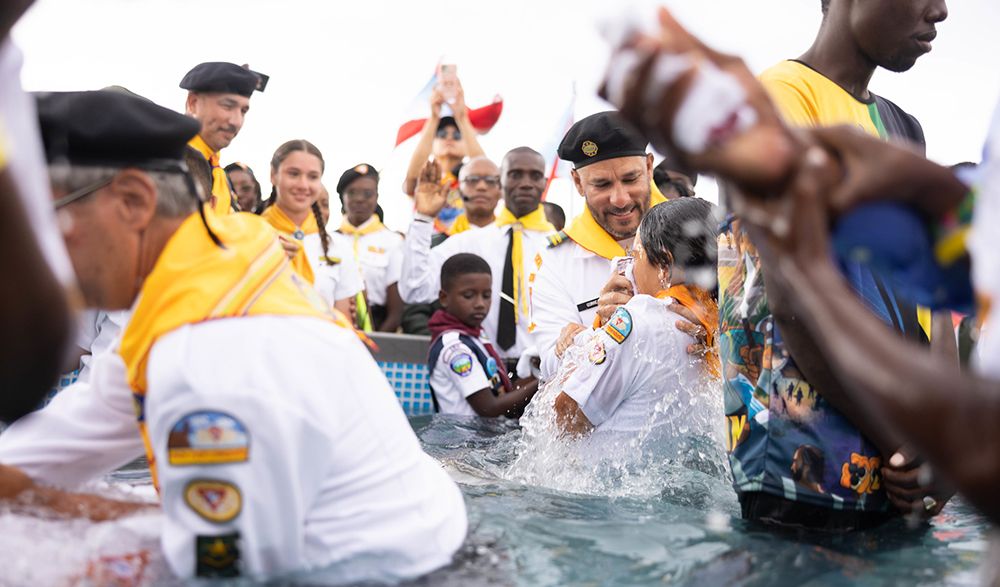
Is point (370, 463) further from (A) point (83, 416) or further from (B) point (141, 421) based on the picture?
(A) point (83, 416)

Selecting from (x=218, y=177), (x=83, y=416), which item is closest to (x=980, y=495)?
(x=83, y=416)

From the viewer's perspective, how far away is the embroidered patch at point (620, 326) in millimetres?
3990

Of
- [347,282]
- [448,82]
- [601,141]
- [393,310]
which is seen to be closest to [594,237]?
[601,141]

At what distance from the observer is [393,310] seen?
28.2 ft

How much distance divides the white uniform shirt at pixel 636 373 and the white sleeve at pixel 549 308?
139 cm

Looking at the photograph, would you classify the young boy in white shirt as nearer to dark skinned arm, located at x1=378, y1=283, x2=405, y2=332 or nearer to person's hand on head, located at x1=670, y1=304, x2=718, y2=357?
dark skinned arm, located at x1=378, y1=283, x2=405, y2=332

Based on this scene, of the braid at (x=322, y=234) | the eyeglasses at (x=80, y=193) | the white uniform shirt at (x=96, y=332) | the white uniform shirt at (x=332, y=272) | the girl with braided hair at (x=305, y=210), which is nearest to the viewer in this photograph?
the eyeglasses at (x=80, y=193)

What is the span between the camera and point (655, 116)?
4.80 feet

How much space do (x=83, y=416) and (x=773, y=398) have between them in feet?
6.46

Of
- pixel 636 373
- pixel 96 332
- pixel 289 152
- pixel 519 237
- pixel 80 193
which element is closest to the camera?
pixel 80 193

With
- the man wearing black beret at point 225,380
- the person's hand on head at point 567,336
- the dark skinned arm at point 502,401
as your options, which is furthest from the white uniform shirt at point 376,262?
the man wearing black beret at point 225,380

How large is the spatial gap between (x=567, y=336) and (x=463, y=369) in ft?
4.33

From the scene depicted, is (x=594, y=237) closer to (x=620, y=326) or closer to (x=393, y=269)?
(x=620, y=326)

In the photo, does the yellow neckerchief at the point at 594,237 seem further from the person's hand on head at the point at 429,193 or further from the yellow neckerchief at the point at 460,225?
the yellow neckerchief at the point at 460,225
